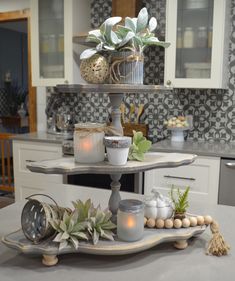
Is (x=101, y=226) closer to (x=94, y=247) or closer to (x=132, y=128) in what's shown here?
(x=94, y=247)

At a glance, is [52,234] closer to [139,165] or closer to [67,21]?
[139,165]

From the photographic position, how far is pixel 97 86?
3.41ft

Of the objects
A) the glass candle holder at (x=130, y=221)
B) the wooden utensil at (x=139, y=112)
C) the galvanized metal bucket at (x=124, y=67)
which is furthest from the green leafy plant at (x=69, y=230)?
the wooden utensil at (x=139, y=112)

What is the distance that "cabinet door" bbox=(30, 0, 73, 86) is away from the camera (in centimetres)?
324

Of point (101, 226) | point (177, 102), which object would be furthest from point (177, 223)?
point (177, 102)

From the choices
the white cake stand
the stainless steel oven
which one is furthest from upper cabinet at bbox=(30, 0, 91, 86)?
the stainless steel oven

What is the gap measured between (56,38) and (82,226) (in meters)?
2.64

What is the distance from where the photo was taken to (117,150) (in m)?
1.05

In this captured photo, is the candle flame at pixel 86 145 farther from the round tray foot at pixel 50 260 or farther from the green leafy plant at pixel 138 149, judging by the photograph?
the round tray foot at pixel 50 260

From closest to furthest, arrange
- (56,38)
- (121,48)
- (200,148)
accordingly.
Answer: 1. (121,48)
2. (200,148)
3. (56,38)

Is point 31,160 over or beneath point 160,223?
beneath

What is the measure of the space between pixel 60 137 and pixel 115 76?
228 cm

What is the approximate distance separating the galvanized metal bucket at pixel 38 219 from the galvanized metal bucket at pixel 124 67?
0.45m

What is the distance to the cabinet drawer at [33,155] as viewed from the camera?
3180 mm
